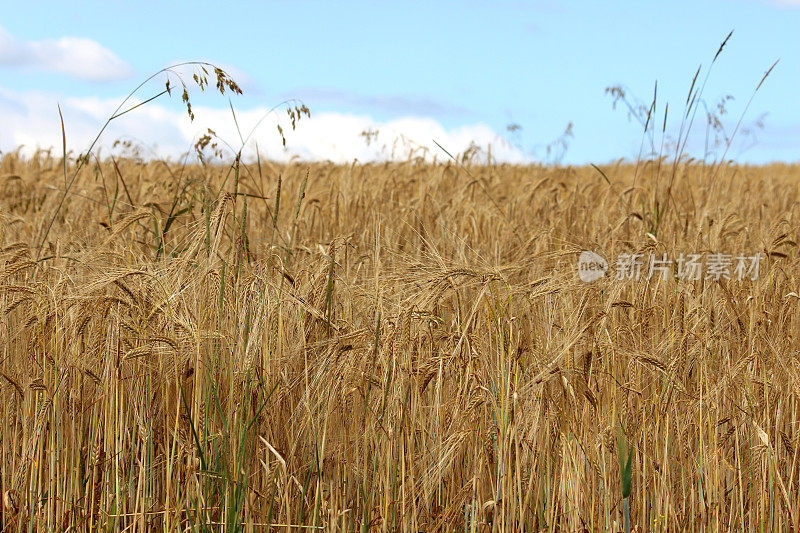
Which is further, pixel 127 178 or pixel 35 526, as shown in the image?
pixel 127 178

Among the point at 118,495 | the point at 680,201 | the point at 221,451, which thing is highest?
the point at 680,201

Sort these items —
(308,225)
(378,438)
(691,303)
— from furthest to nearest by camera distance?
(308,225) → (691,303) → (378,438)

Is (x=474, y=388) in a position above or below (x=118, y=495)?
above

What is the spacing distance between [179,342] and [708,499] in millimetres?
1316

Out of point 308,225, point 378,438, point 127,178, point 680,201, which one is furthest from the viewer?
point 127,178

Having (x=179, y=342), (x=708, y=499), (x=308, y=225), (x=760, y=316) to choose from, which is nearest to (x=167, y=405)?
(x=179, y=342)

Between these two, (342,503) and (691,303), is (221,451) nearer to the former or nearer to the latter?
(342,503)

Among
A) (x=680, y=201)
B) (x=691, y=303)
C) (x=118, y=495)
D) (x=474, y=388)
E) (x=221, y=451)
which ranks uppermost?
(x=680, y=201)

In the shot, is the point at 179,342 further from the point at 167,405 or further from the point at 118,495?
the point at 118,495

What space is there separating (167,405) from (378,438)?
0.53 metres

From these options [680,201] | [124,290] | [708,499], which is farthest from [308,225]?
[680,201]

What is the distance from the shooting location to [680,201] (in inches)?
214

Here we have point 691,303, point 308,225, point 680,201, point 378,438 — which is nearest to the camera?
point 378,438

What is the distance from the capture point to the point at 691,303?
2.24m
